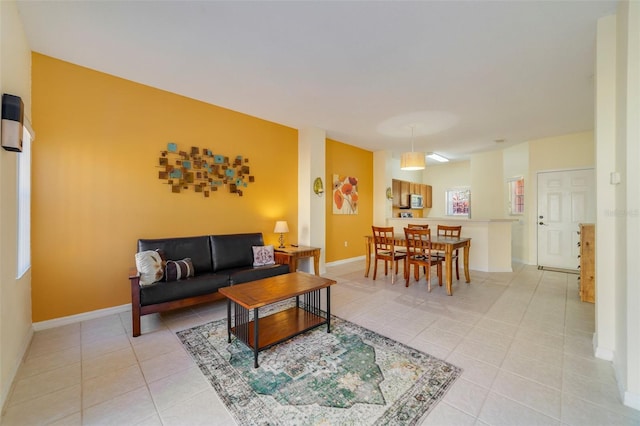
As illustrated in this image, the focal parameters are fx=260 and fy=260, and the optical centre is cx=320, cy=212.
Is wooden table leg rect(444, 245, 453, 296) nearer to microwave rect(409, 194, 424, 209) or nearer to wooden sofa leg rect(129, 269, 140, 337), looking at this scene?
wooden sofa leg rect(129, 269, 140, 337)

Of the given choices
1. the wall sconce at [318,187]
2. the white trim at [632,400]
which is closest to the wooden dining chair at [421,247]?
the wall sconce at [318,187]

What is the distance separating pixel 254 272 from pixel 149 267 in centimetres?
112

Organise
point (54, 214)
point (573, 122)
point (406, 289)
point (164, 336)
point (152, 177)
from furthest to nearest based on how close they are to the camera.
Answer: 1. point (573, 122)
2. point (406, 289)
3. point (152, 177)
4. point (54, 214)
5. point (164, 336)

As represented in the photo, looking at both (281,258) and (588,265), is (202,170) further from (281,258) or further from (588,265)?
(588,265)

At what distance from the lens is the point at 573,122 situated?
173 inches

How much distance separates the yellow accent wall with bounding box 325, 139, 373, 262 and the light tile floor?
2.36 m

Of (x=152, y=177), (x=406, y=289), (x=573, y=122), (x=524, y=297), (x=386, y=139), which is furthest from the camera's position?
(x=386, y=139)

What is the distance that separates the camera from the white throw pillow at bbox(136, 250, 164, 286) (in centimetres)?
263

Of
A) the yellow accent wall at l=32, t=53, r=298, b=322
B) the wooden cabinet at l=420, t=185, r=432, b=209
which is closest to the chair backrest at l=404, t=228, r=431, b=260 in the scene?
the yellow accent wall at l=32, t=53, r=298, b=322

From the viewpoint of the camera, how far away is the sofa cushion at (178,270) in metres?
2.83

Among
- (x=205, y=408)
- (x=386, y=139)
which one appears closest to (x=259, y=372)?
(x=205, y=408)

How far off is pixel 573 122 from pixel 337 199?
14.1 ft

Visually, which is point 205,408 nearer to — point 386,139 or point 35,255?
point 35,255

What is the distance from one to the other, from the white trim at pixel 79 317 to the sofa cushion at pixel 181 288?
2.68 feet
